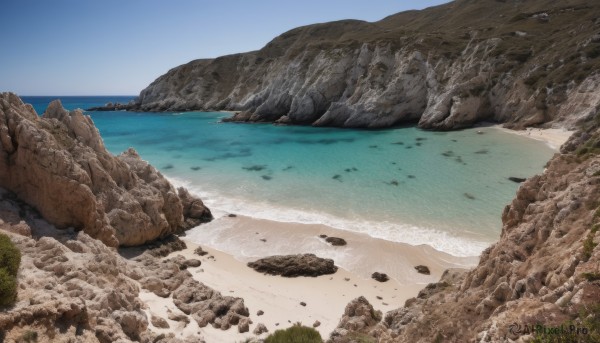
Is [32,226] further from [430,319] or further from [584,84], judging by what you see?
[584,84]

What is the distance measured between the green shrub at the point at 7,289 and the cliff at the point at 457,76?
52.7 metres

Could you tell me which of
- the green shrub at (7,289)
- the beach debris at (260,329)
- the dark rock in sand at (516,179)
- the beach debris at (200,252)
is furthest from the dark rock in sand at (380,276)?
the dark rock in sand at (516,179)

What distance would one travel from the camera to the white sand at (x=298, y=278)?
43.2ft

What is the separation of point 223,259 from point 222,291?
364 cm

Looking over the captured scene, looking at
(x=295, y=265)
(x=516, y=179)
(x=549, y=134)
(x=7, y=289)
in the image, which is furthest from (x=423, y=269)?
(x=549, y=134)

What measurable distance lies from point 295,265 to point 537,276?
A: 11845 mm

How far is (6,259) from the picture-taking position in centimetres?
904

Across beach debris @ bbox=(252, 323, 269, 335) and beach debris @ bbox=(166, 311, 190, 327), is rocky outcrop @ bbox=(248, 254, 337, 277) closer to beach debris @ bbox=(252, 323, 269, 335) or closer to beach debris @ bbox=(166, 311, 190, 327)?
beach debris @ bbox=(252, 323, 269, 335)

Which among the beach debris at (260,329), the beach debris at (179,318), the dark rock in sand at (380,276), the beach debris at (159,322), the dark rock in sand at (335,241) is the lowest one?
the dark rock in sand at (380,276)

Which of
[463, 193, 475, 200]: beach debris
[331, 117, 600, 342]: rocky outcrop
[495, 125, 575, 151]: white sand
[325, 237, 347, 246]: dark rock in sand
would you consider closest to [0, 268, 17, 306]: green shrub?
[331, 117, 600, 342]: rocky outcrop

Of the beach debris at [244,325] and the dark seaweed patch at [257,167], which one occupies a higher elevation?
the dark seaweed patch at [257,167]

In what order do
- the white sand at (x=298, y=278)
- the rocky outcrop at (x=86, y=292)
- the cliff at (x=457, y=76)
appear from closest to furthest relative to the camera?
the rocky outcrop at (x=86, y=292)
the white sand at (x=298, y=278)
the cliff at (x=457, y=76)

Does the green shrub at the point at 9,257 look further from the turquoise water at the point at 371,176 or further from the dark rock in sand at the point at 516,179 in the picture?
the dark rock in sand at the point at 516,179

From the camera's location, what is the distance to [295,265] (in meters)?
17.2
